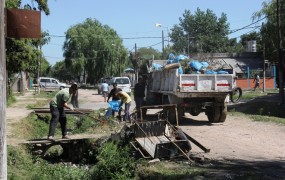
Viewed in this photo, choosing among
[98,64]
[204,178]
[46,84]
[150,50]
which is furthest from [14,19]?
[150,50]

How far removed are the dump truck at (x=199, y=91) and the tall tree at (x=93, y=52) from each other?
5151 centimetres

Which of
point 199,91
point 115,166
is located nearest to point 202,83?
point 199,91

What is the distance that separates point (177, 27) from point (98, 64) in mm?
23809

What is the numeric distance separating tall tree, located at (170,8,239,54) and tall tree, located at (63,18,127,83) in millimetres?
15076

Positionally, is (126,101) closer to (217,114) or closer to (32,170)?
(217,114)

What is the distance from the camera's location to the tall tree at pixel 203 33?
78750mm

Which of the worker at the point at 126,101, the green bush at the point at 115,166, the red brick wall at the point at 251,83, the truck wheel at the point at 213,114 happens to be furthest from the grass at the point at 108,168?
the red brick wall at the point at 251,83

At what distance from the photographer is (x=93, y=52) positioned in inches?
2645

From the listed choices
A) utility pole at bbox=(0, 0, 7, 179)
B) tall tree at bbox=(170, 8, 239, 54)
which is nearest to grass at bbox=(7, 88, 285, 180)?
utility pole at bbox=(0, 0, 7, 179)

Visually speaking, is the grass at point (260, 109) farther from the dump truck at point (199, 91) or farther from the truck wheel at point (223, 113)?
the dump truck at point (199, 91)

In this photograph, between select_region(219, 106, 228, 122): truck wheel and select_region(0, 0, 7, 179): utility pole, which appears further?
select_region(219, 106, 228, 122): truck wheel

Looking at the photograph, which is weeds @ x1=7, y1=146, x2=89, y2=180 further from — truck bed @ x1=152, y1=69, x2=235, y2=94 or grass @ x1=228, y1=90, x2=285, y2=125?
grass @ x1=228, y1=90, x2=285, y2=125

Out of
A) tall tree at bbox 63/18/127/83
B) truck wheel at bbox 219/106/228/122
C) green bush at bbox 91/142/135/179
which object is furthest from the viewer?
tall tree at bbox 63/18/127/83

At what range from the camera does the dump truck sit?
15.6 m
